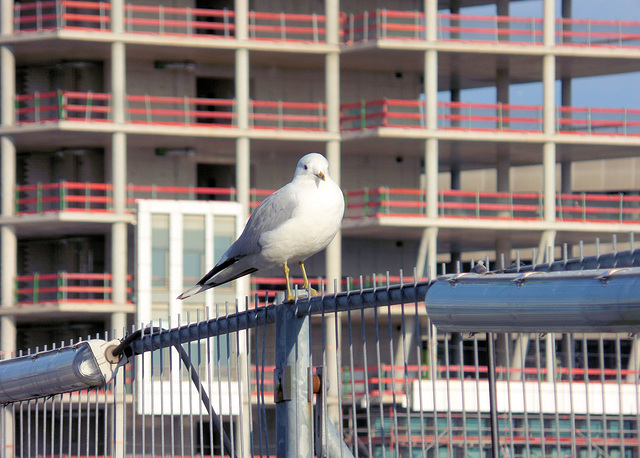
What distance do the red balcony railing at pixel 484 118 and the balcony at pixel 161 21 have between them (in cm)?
354

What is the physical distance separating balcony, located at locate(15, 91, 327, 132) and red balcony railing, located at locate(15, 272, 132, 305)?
5.90 metres

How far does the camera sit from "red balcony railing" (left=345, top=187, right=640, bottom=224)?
45.9m

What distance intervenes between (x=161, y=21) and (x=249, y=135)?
18.3 ft

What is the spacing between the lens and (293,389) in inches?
230

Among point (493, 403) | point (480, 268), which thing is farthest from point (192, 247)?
point (493, 403)

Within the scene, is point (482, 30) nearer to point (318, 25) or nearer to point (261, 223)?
point (318, 25)

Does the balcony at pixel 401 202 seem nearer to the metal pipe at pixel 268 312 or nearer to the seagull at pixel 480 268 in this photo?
the metal pipe at pixel 268 312

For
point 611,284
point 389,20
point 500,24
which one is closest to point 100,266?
point 389,20

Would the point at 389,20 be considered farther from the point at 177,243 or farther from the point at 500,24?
the point at 177,243

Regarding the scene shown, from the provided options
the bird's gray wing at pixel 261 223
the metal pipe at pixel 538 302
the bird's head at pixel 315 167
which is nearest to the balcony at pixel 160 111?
the bird's gray wing at pixel 261 223

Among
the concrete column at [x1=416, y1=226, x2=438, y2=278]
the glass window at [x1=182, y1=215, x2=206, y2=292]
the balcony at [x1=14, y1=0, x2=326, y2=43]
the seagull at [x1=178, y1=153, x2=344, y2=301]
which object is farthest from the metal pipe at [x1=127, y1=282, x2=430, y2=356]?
the balcony at [x1=14, y1=0, x2=326, y2=43]

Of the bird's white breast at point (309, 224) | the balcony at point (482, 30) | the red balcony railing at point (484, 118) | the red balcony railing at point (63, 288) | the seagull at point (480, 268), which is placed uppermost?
the balcony at point (482, 30)

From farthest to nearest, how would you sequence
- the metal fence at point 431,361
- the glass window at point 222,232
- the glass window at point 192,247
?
the glass window at point 222,232 → the glass window at point 192,247 → the metal fence at point 431,361

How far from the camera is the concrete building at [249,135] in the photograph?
44.2 metres
